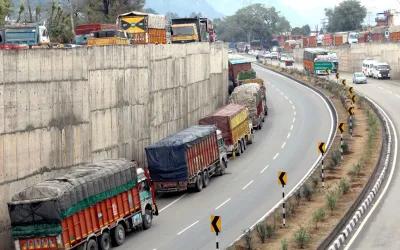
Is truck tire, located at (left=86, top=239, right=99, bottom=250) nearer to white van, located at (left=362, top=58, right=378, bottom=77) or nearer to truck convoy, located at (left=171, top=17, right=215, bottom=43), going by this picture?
truck convoy, located at (left=171, top=17, right=215, bottom=43)

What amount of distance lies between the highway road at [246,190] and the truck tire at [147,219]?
0.29 metres

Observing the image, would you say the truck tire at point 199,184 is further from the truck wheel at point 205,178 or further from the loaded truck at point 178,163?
the truck wheel at point 205,178

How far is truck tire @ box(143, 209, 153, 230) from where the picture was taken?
110 feet

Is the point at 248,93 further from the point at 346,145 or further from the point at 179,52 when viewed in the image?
the point at 346,145

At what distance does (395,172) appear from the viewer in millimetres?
42594

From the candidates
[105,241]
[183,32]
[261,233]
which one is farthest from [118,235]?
[183,32]

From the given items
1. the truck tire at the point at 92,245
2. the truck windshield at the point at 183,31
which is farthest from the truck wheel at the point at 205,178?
the truck windshield at the point at 183,31

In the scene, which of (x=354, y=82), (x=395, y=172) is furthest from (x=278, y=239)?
(x=354, y=82)

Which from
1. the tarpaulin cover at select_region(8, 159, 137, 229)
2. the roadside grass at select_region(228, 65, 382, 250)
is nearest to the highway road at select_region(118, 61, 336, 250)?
the roadside grass at select_region(228, 65, 382, 250)

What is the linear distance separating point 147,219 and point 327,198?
803cm

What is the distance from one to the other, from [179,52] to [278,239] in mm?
26833

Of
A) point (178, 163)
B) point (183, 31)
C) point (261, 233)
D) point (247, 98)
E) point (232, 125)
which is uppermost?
point (183, 31)

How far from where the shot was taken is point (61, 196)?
87.1 ft

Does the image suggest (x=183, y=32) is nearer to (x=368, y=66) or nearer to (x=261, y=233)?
(x=261, y=233)
